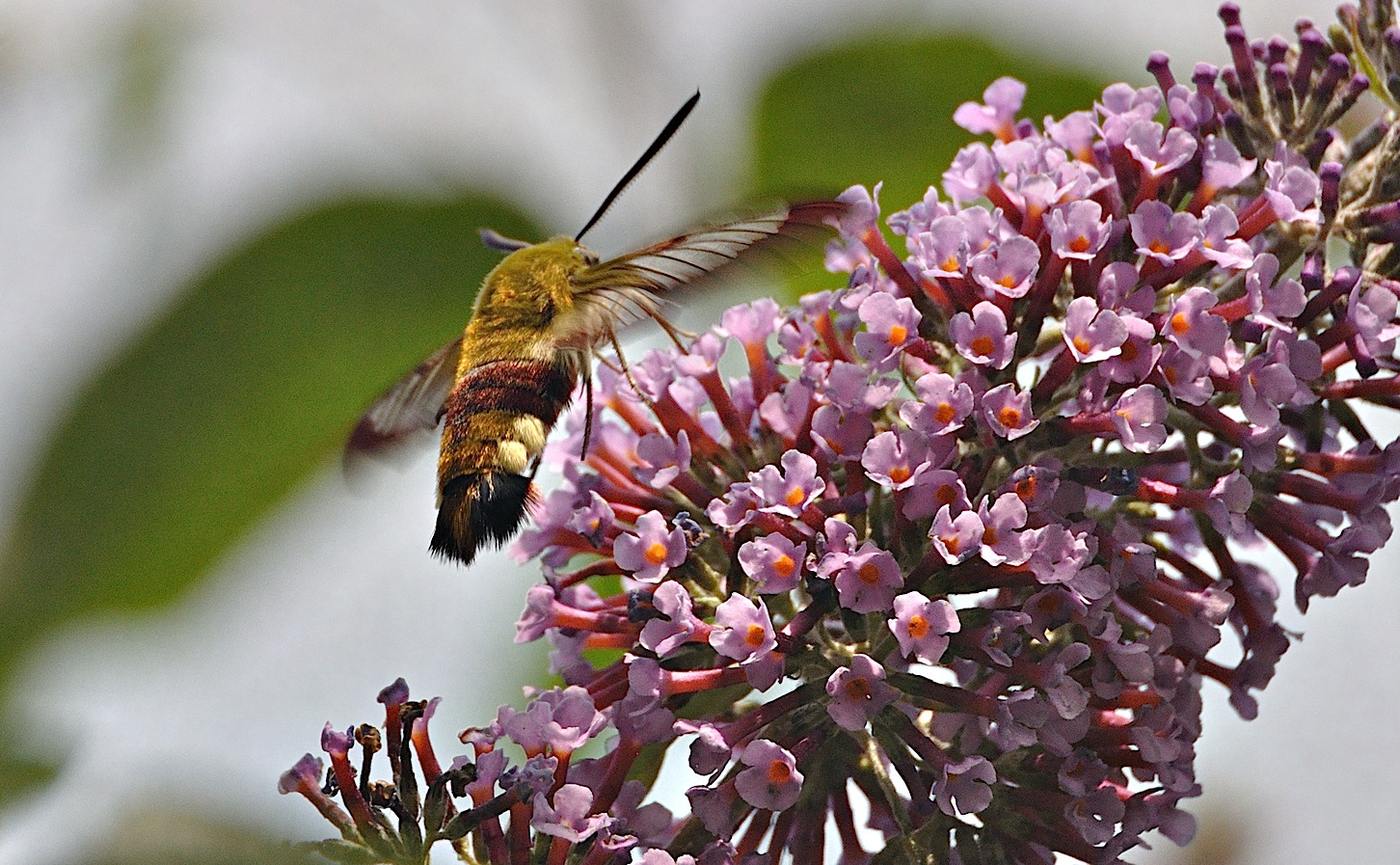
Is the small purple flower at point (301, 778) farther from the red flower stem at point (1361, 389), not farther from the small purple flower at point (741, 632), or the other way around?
the red flower stem at point (1361, 389)

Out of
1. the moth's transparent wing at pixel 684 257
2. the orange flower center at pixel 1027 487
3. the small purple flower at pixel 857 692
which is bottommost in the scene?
the small purple flower at pixel 857 692

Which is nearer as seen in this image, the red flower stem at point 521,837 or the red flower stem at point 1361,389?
the red flower stem at point 521,837

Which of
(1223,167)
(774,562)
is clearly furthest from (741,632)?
(1223,167)

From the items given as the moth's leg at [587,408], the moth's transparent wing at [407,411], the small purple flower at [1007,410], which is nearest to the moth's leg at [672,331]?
the moth's leg at [587,408]

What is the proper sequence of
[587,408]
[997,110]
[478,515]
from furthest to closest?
1. [997,110]
2. [587,408]
3. [478,515]

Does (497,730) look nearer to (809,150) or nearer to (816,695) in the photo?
(816,695)

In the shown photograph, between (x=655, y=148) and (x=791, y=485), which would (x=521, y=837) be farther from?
(x=655, y=148)

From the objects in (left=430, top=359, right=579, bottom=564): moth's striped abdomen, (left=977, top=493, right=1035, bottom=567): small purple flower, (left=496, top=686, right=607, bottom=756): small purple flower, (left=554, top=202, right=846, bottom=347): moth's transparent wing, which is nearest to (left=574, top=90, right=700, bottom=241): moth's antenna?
(left=554, top=202, right=846, bottom=347): moth's transparent wing
